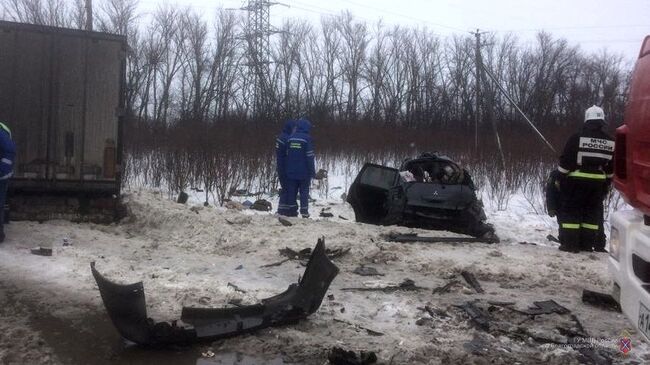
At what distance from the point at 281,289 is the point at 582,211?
13.9ft

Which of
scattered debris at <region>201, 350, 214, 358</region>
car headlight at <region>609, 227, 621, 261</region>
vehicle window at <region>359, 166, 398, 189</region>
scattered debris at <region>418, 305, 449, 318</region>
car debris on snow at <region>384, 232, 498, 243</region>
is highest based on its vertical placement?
vehicle window at <region>359, 166, 398, 189</region>

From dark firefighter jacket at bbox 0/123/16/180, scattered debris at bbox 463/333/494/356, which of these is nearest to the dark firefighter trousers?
scattered debris at bbox 463/333/494/356

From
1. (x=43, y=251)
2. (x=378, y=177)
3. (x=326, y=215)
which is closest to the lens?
(x=43, y=251)

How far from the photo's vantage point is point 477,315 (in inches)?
199

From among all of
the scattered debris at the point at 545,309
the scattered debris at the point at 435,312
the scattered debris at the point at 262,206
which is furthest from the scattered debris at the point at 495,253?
the scattered debris at the point at 262,206

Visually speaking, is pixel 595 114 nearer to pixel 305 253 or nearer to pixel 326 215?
pixel 305 253

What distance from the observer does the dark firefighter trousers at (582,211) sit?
300 inches

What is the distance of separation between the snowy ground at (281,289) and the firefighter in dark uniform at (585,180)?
1.28 feet

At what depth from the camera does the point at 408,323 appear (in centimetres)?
493

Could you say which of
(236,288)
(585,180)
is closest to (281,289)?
(236,288)

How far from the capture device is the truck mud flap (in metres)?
4.26

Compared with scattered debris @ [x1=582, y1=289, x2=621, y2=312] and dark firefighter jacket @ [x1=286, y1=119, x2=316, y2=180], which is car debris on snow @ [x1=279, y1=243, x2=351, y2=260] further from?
dark firefighter jacket @ [x1=286, y1=119, x2=316, y2=180]

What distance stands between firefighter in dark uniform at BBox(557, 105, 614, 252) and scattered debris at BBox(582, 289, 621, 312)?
2.30 metres

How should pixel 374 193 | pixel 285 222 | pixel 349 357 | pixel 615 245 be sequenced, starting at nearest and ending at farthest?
pixel 615 245 < pixel 349 357 < pixel 285 222 < pixel 374 193
